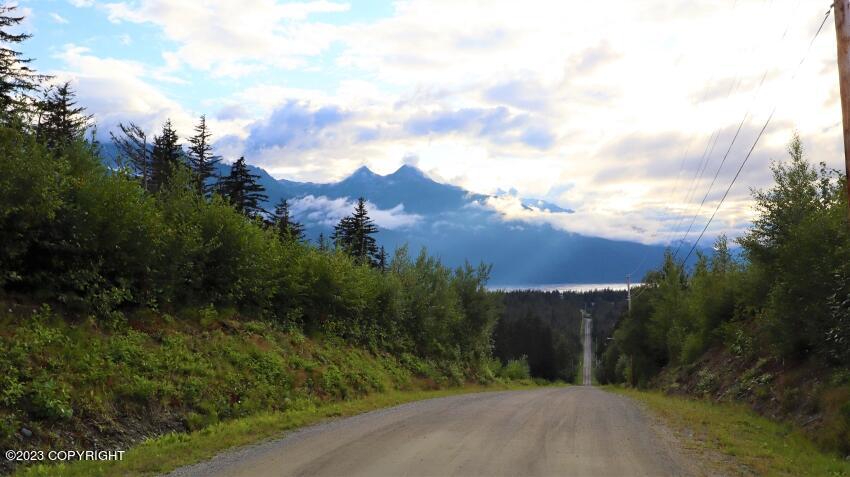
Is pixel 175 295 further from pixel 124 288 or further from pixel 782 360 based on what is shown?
pixel 782 360

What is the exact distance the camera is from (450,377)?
42.2 m

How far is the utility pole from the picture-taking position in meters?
10.3

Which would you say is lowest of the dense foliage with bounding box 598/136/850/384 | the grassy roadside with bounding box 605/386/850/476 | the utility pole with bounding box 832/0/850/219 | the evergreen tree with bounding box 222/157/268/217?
the grassy roadside with bounding box 605/386/850/476

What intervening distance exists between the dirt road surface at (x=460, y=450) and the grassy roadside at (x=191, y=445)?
0.54 metres

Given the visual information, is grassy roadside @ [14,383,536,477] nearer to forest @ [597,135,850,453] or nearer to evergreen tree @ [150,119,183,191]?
forest @ [597,135,850,453]

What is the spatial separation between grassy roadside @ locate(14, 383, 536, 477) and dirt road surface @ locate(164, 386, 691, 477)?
1.79ft

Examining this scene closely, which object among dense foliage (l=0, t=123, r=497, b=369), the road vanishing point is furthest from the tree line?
the road vanishing point

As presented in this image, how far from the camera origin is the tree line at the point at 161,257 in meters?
14.9

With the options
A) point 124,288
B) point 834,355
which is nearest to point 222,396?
point 124,288

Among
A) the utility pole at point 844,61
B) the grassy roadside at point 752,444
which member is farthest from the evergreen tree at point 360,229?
the utility pole at point 844,61

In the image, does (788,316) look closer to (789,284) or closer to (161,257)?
(789,284)

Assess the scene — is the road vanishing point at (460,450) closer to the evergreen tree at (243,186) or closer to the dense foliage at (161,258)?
the dense foliage at (161,258)

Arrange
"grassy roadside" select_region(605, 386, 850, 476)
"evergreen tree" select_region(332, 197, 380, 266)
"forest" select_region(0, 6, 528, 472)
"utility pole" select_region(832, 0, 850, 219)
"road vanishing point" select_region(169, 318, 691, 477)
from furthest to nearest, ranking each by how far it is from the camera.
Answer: "evergreen tree" select_region(332, 197, 380, 266) < "forest" select_region(0, 6, 528, 472) < "grassy roadside" select_region(605, 386, 850, 476) < "utility pole" select_region(832, 0, 850, 219) < "road vanishing point" select_region(169, 318, 691, 477)

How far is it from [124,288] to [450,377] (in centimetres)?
2835
